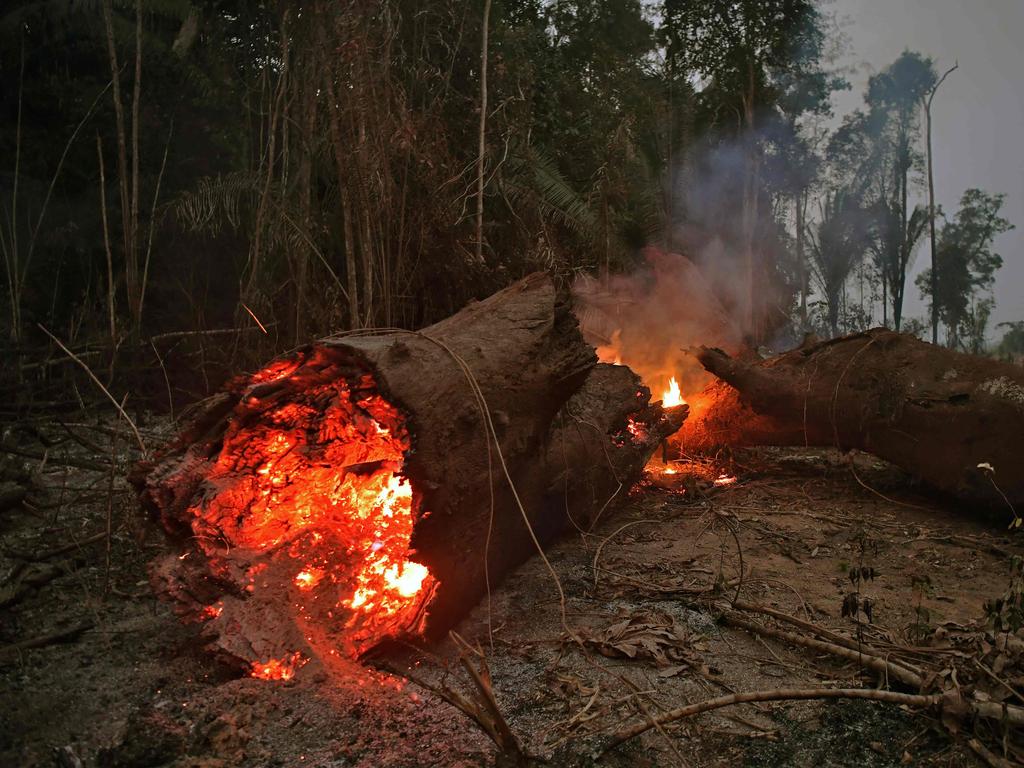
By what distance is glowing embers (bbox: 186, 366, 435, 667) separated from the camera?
113 inches

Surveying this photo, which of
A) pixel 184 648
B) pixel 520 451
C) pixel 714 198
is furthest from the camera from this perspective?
pixel 714 198

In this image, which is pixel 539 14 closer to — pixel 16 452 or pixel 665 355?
pixel 665 355

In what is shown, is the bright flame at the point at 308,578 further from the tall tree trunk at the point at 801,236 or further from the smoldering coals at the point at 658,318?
the tall tree trunk at the point at 801,236

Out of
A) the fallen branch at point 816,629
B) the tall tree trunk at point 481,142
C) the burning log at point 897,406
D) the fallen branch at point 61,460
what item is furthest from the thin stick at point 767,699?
the tall tree trunk at point 481,142

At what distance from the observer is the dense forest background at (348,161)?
540 cm

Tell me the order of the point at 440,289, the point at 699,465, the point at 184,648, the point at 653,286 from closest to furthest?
1. the point at 184,648
2. the point at 440,289
3. the point at 699,465
4. the point at 653,286

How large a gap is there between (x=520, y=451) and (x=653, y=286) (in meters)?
9.41

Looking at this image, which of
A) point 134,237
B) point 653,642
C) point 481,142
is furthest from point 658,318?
point 653,642

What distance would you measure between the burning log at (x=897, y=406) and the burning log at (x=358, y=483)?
3137 mm

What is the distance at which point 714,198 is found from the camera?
53.5 ft

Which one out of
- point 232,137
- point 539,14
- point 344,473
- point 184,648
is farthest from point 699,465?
point 539,14

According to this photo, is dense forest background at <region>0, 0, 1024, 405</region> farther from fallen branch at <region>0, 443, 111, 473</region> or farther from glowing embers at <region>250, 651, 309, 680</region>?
glowing embers at <region>250, 651, 309, 680</region>

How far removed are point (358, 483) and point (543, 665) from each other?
120 cm

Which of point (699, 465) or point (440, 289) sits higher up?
point (440, 289)
